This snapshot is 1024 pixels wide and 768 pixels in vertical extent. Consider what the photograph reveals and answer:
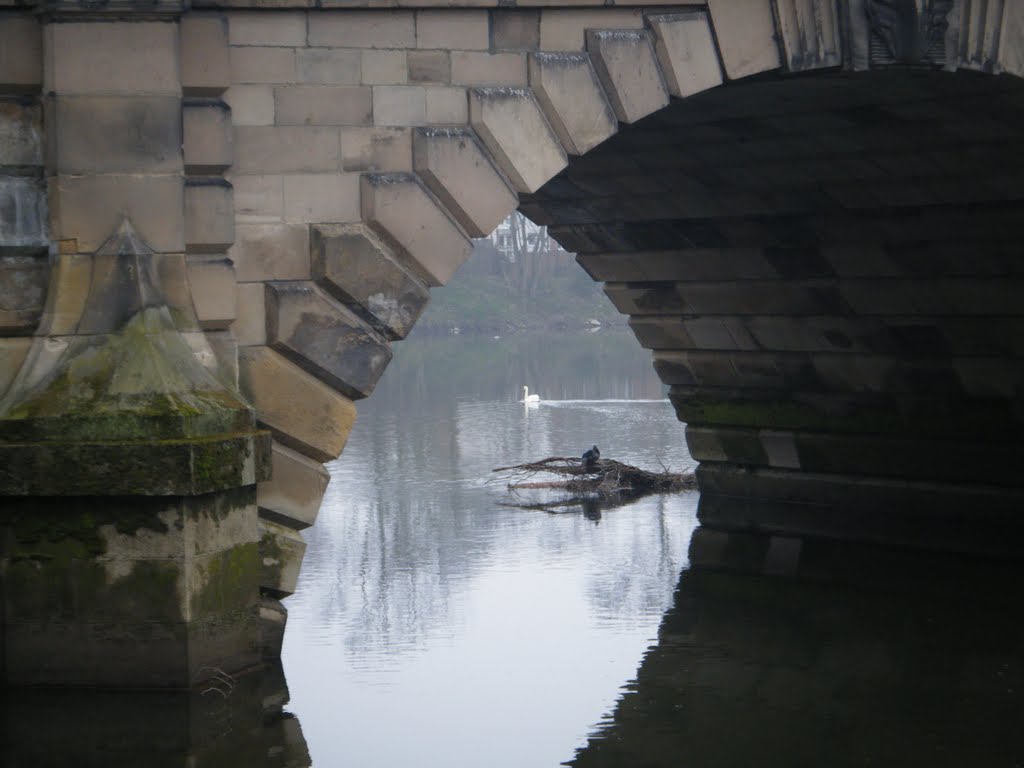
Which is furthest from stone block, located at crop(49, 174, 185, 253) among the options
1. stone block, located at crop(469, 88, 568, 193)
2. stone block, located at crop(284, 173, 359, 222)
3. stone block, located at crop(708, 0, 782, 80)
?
stone block, located at crop(708, 0, 782, 80)

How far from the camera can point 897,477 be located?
47.6 feet

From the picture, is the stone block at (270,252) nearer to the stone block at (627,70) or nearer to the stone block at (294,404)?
the stone block at (294,404)

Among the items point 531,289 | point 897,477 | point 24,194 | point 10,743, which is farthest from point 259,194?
point 531,289

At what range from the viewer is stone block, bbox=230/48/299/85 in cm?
822

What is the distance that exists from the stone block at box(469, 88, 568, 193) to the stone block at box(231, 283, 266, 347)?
1.41 m

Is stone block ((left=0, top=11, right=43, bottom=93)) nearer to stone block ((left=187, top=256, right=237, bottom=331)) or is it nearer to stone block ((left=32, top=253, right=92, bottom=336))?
stone block ((left=32, top=253, right=92, bottom=336))

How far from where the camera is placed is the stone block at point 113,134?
307 inches

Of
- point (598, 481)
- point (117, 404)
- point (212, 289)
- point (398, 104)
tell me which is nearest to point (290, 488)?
point (212, 289)

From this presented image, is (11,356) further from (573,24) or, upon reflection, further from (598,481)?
(598,481)

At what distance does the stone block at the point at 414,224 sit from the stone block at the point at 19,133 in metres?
1.59

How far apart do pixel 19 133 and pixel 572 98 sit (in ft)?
9.16

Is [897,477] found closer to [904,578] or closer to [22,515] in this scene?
[904,578]

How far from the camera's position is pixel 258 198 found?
8305mm

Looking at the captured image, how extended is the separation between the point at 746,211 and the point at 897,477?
273 centimetres
